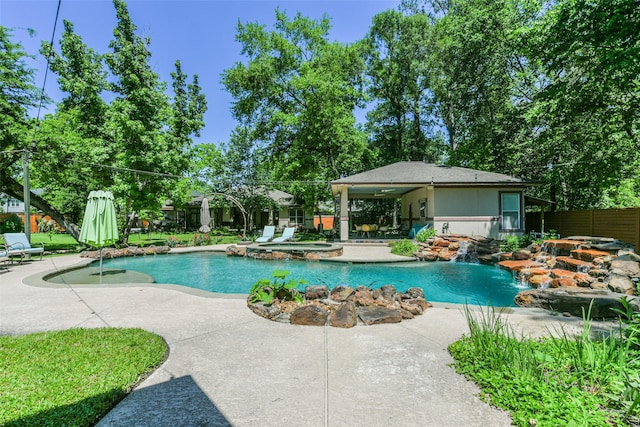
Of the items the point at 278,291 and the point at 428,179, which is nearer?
the point at 278,291

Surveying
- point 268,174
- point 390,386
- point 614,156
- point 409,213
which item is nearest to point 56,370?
point 390,386

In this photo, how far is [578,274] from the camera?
314 inches

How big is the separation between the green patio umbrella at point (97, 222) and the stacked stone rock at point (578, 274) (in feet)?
31.9

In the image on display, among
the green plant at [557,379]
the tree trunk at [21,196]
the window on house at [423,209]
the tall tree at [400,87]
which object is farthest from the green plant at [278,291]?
the tall tree at [400,87]

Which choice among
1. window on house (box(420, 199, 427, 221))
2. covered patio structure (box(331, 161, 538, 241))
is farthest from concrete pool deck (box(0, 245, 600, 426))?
window on house (box(420, 199, 427, 221))

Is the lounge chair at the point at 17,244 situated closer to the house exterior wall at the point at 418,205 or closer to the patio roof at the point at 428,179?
the patio roof at the point at 428,179

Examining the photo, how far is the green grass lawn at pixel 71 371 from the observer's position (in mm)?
2375

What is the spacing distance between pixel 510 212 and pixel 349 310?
15292 millimetres

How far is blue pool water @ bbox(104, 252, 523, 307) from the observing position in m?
8.48

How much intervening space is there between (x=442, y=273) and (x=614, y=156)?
34.7 feet

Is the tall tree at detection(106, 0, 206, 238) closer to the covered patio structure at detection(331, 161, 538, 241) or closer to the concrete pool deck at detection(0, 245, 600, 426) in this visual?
the covered patio structure at detection(331, 161, 538, 241)

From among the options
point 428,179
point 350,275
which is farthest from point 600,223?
point 350,275

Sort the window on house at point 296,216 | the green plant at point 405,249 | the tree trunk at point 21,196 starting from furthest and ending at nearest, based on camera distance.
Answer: the window on house at point 296,216, the tree trunk at point 21,196, the green plant at point 405,249

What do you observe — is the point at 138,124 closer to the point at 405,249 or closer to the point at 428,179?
the point at 405,249
